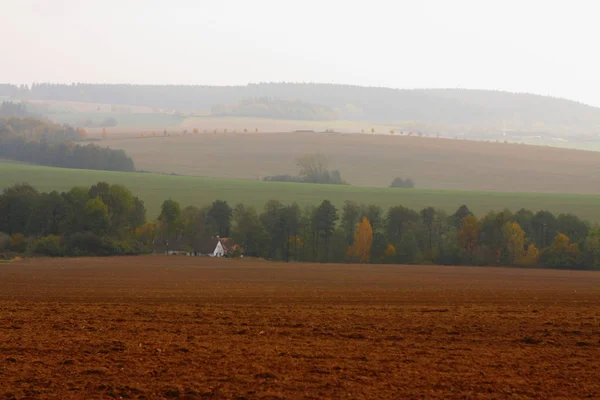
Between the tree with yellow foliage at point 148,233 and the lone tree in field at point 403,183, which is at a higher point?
the lone tree in field at point 403,183

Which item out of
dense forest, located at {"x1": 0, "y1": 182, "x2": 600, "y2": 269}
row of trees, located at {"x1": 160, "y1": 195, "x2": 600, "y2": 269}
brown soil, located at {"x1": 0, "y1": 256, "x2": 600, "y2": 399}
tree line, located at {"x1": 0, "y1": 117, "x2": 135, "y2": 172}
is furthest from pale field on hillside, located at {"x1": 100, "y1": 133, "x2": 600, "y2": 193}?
brown soil, located at {"x1": 0, "y1": 256, "x2": 600, "y2": 399}

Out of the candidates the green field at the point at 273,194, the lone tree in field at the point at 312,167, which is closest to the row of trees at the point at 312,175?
the lone tree in field at the point at 312,167

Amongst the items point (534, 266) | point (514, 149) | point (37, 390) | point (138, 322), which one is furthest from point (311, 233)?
point (514, 149)

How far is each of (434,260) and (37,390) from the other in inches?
2181

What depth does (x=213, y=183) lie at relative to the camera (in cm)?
10725

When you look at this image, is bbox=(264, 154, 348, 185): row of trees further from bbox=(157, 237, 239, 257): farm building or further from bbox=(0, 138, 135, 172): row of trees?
bbox=(157, 237, 239, 257): farm building

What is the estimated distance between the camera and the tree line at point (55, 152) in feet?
413

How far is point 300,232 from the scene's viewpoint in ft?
239

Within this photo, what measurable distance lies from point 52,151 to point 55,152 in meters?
0.71

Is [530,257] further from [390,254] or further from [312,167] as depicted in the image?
[312,167]

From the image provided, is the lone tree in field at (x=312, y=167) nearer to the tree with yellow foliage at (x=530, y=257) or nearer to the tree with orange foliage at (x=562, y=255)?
the tree with yellow foliage at (x=530, y=257)

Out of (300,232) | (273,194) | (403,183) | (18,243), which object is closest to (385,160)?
(403,183)

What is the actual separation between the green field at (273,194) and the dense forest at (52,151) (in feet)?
45.9

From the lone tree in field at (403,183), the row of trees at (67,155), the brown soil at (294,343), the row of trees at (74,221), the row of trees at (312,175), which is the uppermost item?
the row of trees at (67,155)
